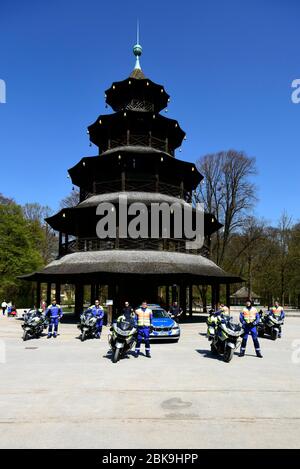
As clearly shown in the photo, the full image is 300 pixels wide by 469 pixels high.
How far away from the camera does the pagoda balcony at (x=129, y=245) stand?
1025 inches

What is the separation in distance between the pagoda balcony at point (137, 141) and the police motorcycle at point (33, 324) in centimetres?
1697

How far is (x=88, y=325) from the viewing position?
56.9 ft

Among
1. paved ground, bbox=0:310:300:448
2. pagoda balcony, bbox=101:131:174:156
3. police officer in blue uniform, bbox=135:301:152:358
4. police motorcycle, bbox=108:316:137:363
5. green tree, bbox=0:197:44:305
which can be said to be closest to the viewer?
paved ground, bbox=0:310:300:448

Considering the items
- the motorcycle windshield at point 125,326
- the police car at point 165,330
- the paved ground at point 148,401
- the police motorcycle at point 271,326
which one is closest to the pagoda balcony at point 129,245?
the police motorcycle at point 271,326

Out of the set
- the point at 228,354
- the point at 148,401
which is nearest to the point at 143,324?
the point at 228,354

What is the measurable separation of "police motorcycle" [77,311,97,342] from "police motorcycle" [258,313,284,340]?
8.77 meters

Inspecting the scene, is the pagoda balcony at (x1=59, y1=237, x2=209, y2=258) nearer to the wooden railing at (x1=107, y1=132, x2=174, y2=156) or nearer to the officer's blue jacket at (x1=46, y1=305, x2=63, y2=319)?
the officer's blue jacket at (x1=46, y1=305, x2=63, y2=319)

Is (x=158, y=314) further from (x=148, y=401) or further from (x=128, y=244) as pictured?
(x=148, y=401)

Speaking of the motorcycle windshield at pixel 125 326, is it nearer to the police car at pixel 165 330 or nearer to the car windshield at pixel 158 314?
the police car at pixel 165 330

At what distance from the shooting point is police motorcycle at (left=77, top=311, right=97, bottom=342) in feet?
56.8

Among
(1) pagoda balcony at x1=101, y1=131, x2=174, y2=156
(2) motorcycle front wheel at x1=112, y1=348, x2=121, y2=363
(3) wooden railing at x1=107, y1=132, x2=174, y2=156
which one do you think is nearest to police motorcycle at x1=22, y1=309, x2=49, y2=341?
(2) motorcycle front wheel at x1=112, y1=348, x2=121, y2=363

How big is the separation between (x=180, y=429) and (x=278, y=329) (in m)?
14.4

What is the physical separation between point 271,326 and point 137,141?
62.3 feet

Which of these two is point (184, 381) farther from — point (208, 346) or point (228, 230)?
point (228, 230)
